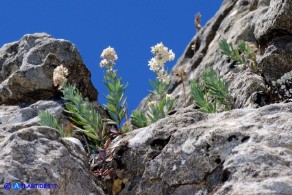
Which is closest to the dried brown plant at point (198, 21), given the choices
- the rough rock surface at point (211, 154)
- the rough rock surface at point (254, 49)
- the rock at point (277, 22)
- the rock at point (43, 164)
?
the rough rock surface at point (254, 49)

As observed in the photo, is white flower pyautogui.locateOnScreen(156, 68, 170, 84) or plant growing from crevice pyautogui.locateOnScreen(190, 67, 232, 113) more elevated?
white flower pyautogui.locateOnScreen(156, 68, 170, 84)

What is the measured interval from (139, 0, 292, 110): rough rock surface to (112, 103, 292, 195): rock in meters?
2.12

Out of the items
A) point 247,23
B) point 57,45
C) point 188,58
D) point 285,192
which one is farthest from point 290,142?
point 188,58

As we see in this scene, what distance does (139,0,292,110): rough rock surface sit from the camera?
7.91 metres

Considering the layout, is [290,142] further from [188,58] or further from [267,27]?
[188,58]

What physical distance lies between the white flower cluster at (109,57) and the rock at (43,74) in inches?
18.1

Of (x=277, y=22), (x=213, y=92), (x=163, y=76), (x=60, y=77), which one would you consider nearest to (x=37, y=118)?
(x=60, y=77)

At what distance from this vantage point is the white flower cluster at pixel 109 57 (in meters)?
8.38

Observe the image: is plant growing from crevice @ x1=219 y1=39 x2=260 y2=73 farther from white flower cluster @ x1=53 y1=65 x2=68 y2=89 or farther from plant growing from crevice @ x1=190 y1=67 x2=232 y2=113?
white flower cluster @ x1=53 y1=65 x2=68 y2=89

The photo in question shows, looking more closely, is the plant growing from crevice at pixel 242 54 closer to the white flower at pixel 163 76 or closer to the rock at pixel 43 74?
the white flower at pixel 163 76

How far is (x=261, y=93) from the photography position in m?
7.43

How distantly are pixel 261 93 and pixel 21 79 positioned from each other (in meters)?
3.19

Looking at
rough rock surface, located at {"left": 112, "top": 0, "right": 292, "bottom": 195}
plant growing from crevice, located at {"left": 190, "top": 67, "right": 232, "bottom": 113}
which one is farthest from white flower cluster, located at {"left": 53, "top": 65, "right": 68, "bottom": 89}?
rough rock surface, located at {"left": 112, "top": 0, "right": 292, "bottom": 195}

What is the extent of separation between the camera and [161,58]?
8602 mm
